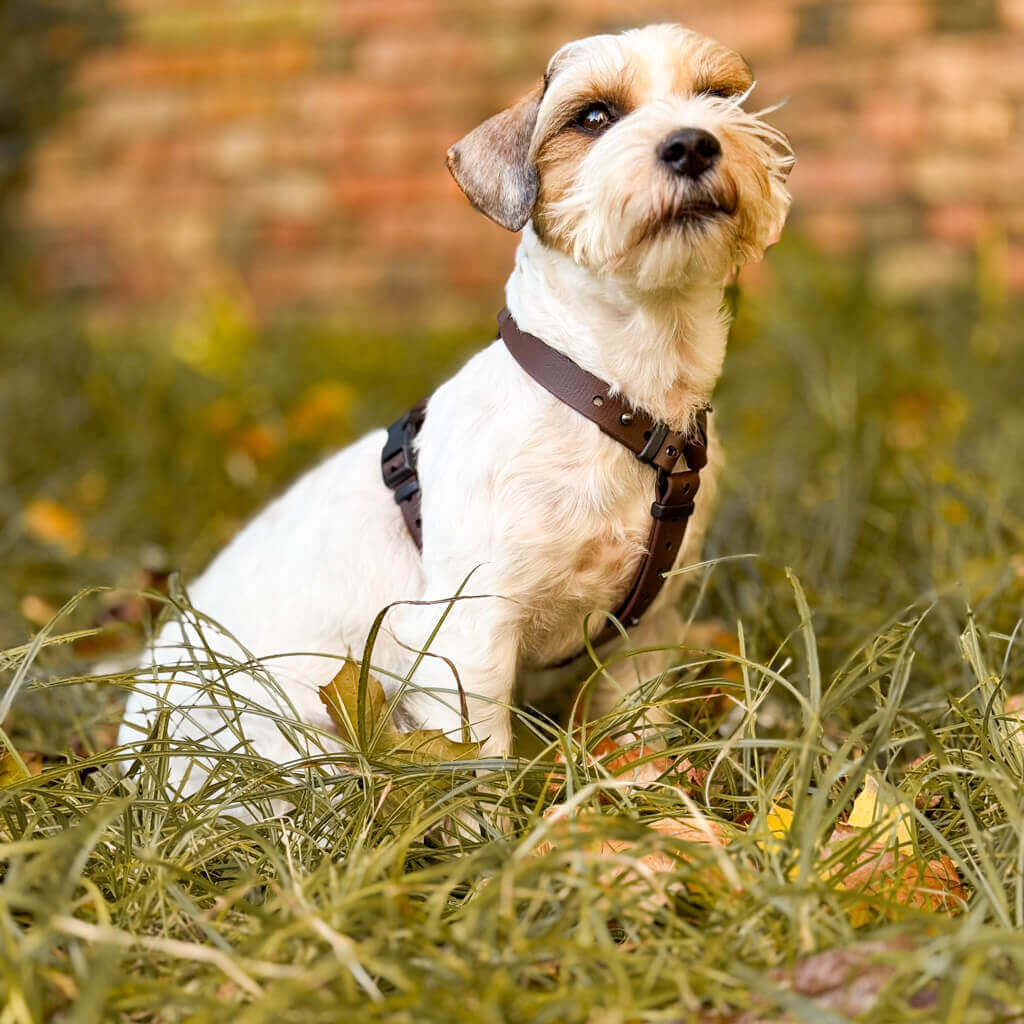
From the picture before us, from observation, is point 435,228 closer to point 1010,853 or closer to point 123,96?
point 123,96

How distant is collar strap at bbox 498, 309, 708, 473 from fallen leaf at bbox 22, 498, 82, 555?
2320mm

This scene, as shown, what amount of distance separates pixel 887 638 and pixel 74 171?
7.70 metres

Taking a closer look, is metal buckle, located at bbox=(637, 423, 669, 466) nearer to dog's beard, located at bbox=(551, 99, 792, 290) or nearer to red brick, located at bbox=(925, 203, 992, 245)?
dog's beard, located at bbox=(551, 99, 792, 290)

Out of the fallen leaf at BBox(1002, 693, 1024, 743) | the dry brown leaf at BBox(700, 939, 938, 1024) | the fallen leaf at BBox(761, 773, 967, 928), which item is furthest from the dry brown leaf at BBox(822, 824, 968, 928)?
the fallen leaf at BBox(1002, 693, 1024, 743)

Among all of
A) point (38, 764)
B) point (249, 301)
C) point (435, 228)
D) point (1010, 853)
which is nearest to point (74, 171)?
point (249, 301)

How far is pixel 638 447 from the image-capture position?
2180 mm

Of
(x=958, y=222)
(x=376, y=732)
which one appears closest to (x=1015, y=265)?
(x=958, y=222)

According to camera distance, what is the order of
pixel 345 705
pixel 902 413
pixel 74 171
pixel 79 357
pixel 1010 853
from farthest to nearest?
pixel 74 171
pixel 79 357
pixel 902 413
pixel 345 705
pixel 1010 853

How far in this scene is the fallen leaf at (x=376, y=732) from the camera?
201cm

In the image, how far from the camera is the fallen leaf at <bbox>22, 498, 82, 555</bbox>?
12.9 ft

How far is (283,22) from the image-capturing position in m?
7.67

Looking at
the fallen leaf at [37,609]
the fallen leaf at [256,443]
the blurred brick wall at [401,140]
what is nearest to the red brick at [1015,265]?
the blurred brick wall at [401,140]

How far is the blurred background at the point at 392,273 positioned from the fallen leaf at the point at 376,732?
990mm

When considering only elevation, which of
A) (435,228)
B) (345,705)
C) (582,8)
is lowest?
(345,705)
